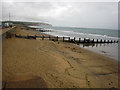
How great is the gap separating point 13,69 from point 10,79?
1.09m

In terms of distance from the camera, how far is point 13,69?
528 centimetres

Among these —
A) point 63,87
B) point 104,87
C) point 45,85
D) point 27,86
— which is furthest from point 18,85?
point 104,87

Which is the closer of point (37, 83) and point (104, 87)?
point (37, 83)

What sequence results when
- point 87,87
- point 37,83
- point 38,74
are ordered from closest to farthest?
point 37,83
point 87,87
point 38,74

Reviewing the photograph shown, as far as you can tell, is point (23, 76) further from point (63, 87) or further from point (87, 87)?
point (87, 87)

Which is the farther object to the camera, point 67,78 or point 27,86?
point 67,78

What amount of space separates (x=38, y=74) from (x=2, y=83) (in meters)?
1.77

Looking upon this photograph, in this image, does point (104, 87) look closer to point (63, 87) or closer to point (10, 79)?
point (63, 87)

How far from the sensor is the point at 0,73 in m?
4.76

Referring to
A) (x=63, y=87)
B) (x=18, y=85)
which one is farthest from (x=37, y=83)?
(x=63, y=87)

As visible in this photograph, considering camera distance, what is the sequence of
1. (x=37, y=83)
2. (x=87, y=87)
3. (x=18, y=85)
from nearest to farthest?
(x=18, y=85)
(x=37, y=83)
(x=87, y=87)

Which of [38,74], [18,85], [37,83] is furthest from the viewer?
[38,74]

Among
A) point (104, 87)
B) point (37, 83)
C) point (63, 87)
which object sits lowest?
point (104, 87)

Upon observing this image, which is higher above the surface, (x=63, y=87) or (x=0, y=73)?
(x=0, y=73)
